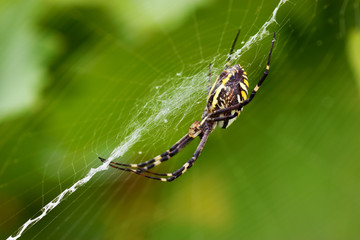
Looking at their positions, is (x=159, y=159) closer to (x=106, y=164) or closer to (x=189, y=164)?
(x=189, y=164)

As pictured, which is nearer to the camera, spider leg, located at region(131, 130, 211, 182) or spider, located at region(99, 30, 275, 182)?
spider, located at region(99, 30, 275, 182)

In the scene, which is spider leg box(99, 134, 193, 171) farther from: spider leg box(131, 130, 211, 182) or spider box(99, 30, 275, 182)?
spider leg box(131, 130, 211, 182)

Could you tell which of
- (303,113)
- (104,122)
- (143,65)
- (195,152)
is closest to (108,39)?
(143,65)

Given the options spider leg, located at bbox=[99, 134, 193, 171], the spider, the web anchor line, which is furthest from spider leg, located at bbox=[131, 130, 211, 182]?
the web anchor line

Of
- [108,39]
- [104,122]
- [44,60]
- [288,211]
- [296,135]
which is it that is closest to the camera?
[44,60]

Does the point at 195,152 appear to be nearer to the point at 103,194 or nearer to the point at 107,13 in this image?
the point at 103,194

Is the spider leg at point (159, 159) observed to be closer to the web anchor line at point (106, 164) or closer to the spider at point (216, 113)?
the spider at point (216, 113)
